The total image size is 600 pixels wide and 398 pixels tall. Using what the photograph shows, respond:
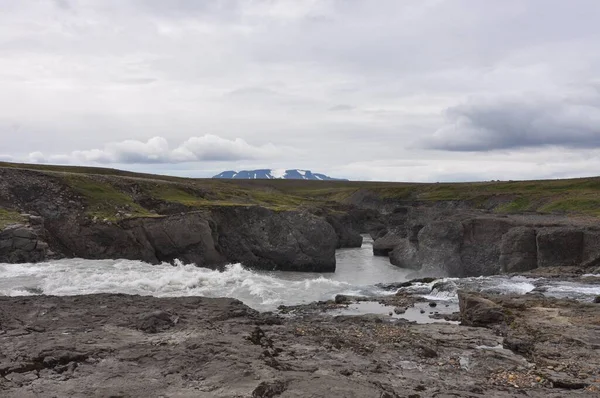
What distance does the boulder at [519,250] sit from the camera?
4561 cm

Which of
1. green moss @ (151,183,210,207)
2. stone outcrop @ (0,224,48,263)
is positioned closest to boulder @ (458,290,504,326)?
stone outcrop @ (0,224,48,263)

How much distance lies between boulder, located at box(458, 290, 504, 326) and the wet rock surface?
358 mm

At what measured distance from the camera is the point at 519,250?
152ft

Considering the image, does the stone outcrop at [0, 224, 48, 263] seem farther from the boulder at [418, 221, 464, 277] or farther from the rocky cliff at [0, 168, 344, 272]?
the boulder at [418, 221, 464, 277]

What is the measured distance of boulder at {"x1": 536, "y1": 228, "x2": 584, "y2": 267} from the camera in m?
43.7

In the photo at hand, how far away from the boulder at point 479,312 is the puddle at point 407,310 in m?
2.36

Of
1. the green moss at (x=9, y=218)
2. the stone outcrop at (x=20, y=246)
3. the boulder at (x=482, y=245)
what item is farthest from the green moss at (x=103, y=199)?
the boulder at (x=482, y=245)

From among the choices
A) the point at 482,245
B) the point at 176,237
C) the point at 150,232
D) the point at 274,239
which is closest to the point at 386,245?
the point at 482,245

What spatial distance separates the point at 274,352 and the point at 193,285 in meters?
21.3

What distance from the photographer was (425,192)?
140375 mm

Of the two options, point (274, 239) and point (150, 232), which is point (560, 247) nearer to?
point (274, 239)

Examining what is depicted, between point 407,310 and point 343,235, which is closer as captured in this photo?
point 407,310

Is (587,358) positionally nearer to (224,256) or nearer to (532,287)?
(532,287)

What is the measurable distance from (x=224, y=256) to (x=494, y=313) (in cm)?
3685
